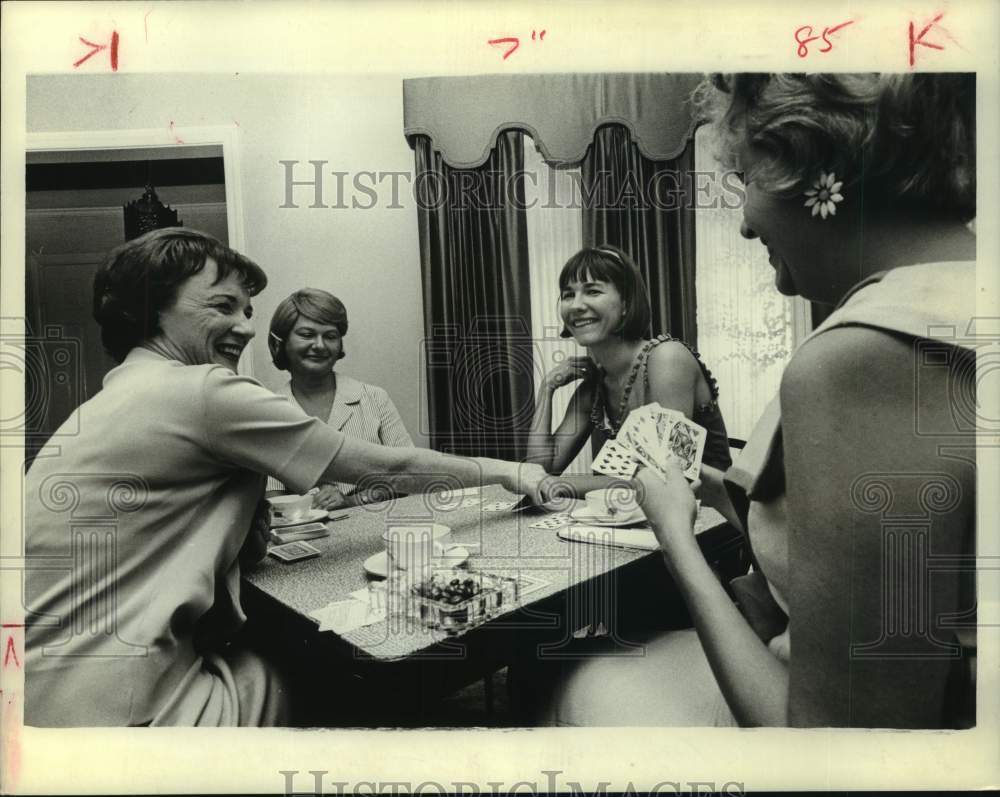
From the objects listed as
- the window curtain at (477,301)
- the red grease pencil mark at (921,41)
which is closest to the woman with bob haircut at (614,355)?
the window curtain at (477,301)

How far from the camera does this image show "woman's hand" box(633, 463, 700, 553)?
7.14 feet

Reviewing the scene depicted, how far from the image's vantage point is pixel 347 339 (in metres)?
2.22

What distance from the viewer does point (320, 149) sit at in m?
2.24

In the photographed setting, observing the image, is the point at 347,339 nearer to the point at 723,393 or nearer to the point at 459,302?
the point at 459,302

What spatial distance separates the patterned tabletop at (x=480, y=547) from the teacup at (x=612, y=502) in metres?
0.10

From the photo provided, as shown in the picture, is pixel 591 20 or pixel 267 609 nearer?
pixel 267 609

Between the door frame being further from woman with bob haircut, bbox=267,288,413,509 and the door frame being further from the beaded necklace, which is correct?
the beaded necklace

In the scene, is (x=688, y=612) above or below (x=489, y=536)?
below

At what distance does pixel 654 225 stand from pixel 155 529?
5.24 ft

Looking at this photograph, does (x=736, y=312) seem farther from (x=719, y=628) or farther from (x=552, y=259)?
(x=719, y=628)

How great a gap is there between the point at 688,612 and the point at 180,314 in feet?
5.31

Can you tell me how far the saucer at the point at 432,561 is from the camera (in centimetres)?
212

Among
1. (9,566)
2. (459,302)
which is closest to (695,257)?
(459,302)

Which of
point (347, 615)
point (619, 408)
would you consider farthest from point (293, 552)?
point (619, 408)
